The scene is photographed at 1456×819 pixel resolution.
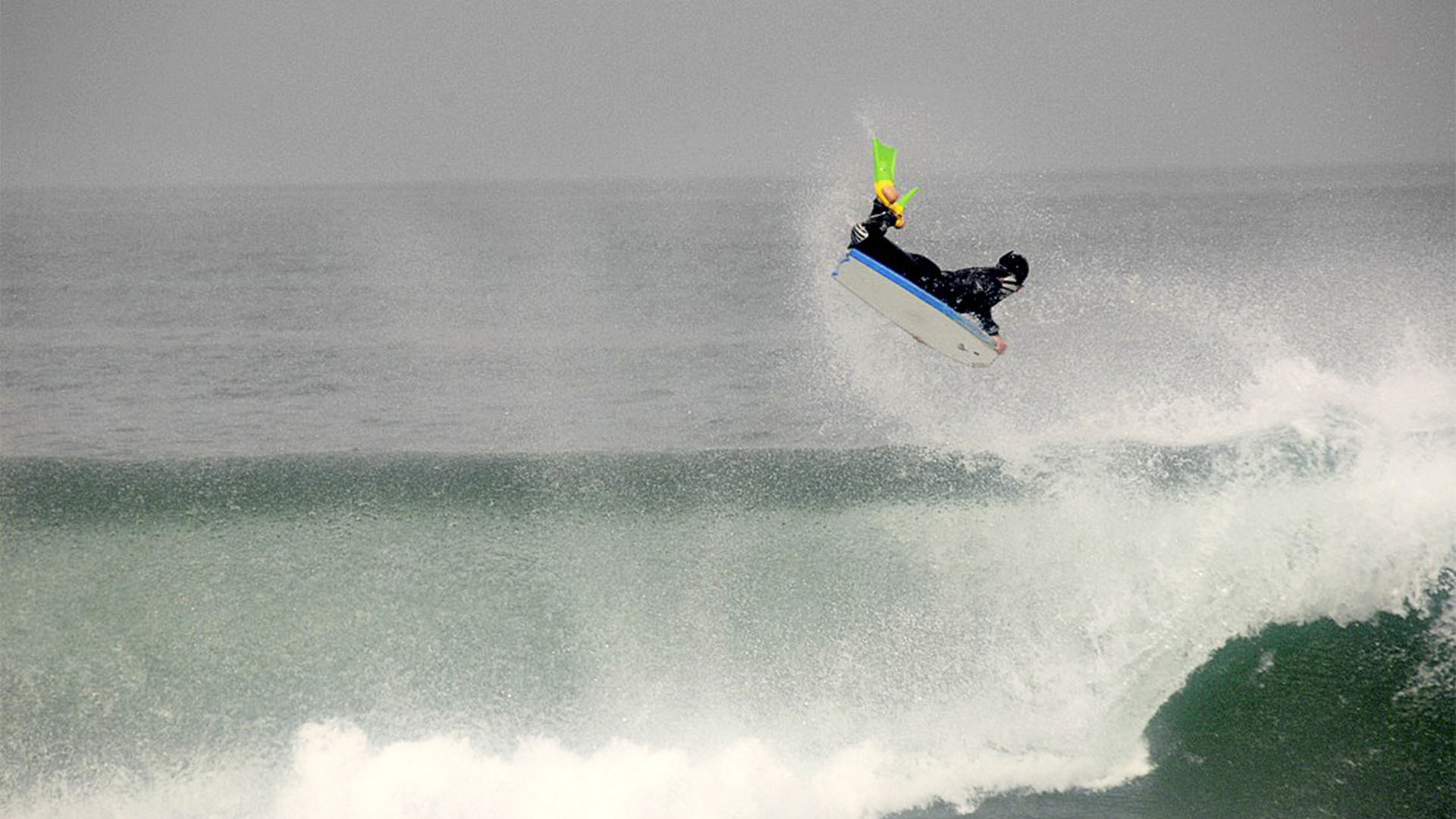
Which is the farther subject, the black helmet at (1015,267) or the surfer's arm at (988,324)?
the surfer's arm at (988,324)

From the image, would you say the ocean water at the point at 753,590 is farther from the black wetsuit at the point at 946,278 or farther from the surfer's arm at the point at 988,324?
the black wetsuit at the point at 946,278

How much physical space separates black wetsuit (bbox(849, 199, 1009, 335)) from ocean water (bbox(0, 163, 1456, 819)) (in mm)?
1850

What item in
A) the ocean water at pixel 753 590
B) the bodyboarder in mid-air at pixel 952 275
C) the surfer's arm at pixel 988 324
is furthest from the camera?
the surfer's arm at pixel 988 324

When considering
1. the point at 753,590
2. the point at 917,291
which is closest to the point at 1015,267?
the point at 917,291

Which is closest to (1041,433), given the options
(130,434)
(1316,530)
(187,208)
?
(1316,530)

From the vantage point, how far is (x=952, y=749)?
7.18m

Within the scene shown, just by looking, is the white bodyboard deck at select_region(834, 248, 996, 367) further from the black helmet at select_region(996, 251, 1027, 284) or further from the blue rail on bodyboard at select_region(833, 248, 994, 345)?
the black helmet at select_region(996, 251, 1027, 284)

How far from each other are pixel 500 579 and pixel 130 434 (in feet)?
23.5

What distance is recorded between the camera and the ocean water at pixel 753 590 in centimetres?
718

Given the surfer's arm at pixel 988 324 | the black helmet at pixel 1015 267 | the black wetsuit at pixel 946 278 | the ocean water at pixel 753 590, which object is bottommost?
the ocean water at pixel 753 590

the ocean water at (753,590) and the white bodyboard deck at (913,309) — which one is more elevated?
Result: the white bodyboard deck at (913,309)

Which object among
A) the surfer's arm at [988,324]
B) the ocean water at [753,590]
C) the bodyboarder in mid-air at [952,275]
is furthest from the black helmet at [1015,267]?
the ocean water at [753,590]

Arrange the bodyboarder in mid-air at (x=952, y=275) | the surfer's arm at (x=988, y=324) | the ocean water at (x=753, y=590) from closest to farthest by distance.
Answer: the ocean water at (x=753, y=590) < the bodyboarder in mid-air at (x=952, y=275) < the surfer's arm at (x=988, y=324)

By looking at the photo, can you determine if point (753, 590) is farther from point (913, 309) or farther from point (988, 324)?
point (988, 324)
